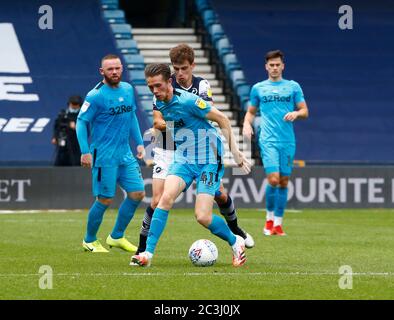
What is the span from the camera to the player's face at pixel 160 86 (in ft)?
34.3

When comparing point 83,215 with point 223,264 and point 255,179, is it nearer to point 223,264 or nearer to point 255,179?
point 255,179

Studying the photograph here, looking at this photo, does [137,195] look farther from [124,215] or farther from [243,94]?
[243,94]

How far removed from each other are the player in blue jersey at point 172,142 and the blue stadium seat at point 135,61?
43.8 feet

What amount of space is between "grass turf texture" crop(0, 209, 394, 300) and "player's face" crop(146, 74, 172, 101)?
1.62 meters

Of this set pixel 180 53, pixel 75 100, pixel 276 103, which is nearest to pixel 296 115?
pixel 276 103

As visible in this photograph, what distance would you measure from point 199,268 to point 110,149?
248 centimetres

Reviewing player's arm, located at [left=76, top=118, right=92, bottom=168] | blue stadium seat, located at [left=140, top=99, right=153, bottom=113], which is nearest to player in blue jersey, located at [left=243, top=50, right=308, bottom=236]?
player's arm, located at [left=76, top=118, right=92, bottom=168]

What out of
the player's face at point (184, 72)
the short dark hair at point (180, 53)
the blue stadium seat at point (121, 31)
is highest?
the blue stadium seat at point (121, 31)

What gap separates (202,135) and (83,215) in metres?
9.34

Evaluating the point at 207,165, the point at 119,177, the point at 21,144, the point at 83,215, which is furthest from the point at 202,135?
the point at 21,144

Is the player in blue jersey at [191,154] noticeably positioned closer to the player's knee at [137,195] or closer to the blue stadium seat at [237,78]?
the player's knee at [137,195]

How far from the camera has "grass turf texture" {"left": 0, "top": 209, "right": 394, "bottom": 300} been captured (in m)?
8.92

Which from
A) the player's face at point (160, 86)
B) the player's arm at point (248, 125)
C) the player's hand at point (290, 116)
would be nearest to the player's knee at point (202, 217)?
the player's face at point (160, 86)

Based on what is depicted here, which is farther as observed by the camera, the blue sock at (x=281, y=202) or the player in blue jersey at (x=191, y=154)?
the blue sock at (x=281, y=202)
